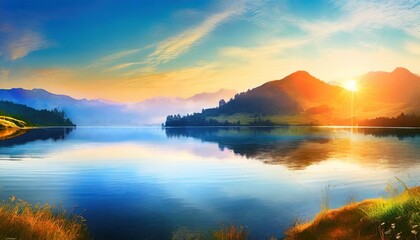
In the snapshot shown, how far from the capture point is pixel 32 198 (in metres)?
36.0

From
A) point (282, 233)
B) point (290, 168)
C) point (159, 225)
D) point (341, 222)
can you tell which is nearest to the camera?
point (341, 222)

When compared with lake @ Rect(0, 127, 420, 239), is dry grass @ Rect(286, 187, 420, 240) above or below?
above

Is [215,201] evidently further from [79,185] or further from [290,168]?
[290,168]

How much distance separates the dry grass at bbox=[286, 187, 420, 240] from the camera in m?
17.5

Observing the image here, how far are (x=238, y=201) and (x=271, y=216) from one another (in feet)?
21.1

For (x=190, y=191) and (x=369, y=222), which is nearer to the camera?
(x=369, y=222)

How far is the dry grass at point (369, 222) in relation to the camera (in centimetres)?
1752

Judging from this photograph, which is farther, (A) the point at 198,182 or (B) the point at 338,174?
A: (B) the point at 338,174

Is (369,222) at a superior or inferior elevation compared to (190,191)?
superior

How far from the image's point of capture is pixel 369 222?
65.7 feet

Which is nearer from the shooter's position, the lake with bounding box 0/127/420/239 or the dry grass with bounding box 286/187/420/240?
the dry grass with bounding box 286/187/420/240

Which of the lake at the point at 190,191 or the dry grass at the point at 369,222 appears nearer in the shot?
the dry grass at the point at 369,222

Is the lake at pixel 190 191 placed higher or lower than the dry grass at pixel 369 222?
lower

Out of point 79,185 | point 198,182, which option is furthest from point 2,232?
point 198,182
